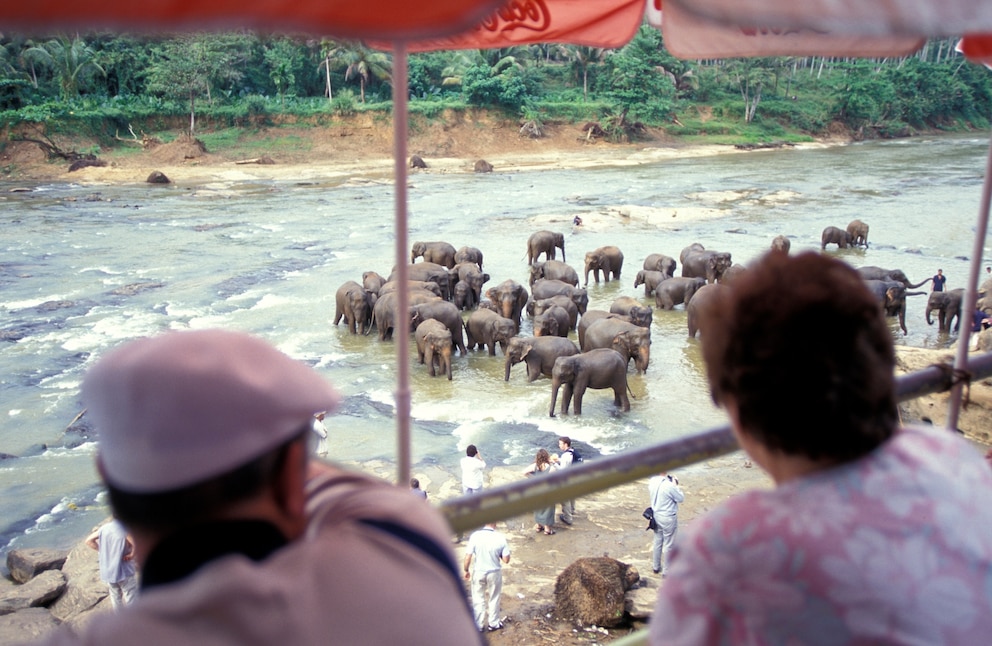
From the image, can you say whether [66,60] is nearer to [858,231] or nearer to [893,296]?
[858,231]

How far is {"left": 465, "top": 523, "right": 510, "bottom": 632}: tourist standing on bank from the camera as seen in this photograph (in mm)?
5867

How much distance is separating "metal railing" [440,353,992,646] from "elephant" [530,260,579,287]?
1388 centimetres

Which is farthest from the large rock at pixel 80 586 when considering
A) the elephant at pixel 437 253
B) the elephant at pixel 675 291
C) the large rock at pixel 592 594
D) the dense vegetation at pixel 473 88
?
the dense vegetation at pixel 473 88

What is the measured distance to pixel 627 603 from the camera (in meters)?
6.07

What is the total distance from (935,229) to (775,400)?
24.6 metres

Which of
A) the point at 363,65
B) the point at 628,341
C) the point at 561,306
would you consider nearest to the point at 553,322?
the point at 561,306

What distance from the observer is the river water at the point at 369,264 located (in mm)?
9875

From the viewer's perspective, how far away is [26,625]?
19.2 feet

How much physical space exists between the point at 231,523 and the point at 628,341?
10.9 meters

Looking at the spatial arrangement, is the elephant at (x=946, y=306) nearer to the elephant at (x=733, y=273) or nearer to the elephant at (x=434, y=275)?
the elephant at (x=733, y=273)

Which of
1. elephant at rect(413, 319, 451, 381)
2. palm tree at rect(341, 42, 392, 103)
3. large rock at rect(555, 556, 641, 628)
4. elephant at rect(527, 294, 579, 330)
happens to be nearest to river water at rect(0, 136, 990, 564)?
elephant at rect(413, 319, 451, 381)

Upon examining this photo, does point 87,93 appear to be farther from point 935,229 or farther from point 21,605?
point 21,605

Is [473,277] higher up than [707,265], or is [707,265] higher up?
[707,265]

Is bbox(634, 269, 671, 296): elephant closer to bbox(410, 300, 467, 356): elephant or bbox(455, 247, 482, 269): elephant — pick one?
bbox(455, 247, 482, 269): elephant
